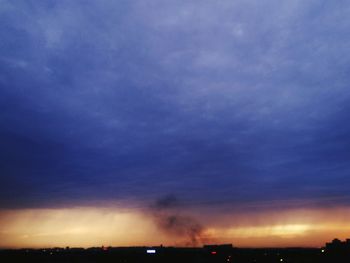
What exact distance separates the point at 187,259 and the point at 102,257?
28.3 meters

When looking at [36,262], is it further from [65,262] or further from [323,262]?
[323,262]

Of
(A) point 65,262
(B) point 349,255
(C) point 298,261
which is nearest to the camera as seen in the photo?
(B) point 349,255

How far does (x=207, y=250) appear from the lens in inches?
4567

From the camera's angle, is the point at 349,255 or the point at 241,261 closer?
the point at 349,255

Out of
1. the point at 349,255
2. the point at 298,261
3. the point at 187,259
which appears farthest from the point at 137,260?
the point at 349,255

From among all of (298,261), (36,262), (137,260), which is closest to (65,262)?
(36,262)

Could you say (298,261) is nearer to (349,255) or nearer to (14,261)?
(349,255)

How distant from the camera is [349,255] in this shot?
97062 millimetres

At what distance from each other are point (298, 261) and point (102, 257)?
60.9m

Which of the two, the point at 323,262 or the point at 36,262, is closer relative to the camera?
the point at 323,262

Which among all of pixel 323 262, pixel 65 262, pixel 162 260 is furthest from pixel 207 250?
pixel 65 262

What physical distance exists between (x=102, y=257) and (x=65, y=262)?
38.7 ft

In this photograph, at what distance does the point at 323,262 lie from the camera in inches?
4060

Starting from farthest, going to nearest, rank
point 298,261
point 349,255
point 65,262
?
1. point 65,262
2. point 298,261
3. point 349,255
